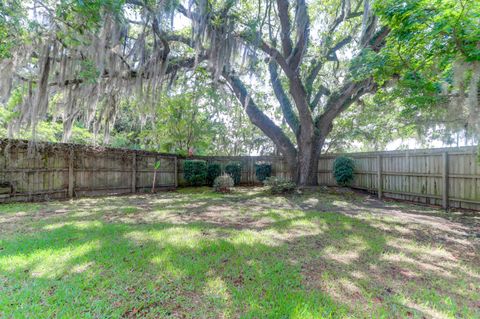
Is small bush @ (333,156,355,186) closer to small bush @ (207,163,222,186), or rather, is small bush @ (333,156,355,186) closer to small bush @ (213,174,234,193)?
small bush @ (213,174,234,193)

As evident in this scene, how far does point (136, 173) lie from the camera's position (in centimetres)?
905

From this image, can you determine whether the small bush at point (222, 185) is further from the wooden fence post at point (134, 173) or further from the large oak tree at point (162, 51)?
the wooden fence post at point (134, 173)

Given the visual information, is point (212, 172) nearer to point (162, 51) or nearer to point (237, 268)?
point (162, 51)

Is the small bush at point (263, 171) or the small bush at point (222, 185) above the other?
the small bush at point (263, 171)

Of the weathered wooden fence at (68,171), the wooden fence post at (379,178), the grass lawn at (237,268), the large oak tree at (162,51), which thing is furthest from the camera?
the wooden fence post at (379,178)


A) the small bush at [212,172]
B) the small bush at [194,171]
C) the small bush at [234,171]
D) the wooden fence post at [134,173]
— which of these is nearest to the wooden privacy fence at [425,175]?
the small bush at [234,171]

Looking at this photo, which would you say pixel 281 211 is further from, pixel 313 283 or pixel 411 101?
pixel 411 101

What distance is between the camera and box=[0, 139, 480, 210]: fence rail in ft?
18.9

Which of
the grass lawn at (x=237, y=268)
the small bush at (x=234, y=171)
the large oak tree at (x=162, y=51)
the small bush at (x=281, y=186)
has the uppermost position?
the large oak tree at (x=162, y=51)

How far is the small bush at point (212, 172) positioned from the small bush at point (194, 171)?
0.39 meters

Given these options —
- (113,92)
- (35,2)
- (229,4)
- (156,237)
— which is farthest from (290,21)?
(156,237)

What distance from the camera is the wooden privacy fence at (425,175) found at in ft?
18.1

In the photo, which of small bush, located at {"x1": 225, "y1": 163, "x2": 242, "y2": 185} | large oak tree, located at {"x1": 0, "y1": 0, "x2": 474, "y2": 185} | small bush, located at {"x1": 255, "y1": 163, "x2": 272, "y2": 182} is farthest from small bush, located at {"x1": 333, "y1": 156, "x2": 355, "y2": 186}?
small bush, located at {"x1": 225, "y1": 163, "x2": 242, "y2": 185}

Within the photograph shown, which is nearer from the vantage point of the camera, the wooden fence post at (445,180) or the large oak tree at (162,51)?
the large oak tree at (162,51)
